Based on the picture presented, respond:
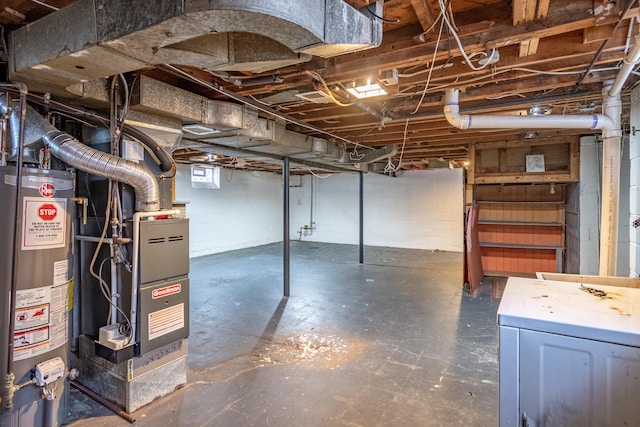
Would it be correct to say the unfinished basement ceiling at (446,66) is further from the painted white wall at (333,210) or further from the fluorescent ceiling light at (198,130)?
the painted white wall at (333,210)

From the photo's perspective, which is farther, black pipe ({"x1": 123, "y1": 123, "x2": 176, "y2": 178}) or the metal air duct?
black pipe ({"x1": 123, "y1": 123, "x2": 176, "y2": 178})

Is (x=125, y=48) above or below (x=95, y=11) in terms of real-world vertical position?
below

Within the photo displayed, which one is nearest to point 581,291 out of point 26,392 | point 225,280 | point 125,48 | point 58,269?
point 125,48

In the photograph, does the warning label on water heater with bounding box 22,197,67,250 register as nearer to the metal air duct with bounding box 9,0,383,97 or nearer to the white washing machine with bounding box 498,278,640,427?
the metal air duct with bounding box 9,0,383,97

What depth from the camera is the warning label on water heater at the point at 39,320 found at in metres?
1.63

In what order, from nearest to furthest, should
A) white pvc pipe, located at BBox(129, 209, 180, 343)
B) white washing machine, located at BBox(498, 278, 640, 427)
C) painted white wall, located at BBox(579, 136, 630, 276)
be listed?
1. white washing machine, located at BBox(498, 278, 640, 427)
2. white pvc pipe, located at BBox(129, 209, 180, 343)
3. painted white wall, located at BBox(579, 136, 630, 276)

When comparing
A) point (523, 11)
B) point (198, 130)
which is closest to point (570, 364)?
point (523, 11)

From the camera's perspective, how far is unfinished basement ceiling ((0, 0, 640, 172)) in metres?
1.54

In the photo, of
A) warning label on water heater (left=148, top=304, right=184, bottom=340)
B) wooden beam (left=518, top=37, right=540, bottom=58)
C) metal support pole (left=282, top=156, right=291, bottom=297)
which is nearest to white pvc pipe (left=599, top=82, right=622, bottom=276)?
wooden beam (left=518, top=37, right=540, bottom=58)

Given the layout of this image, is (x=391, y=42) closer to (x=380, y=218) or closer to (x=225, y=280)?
(x=225, y=280)

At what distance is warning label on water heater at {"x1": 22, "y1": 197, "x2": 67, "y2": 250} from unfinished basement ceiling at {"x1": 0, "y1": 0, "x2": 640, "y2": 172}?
821mm

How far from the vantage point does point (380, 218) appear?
29.4 feet

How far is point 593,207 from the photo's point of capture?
4.09 metres

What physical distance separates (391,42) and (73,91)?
1673mm
